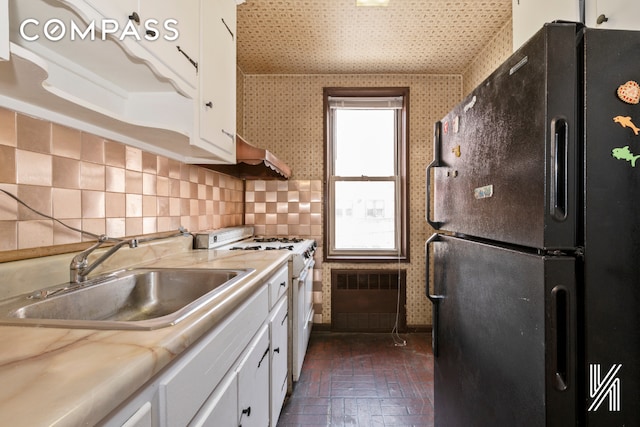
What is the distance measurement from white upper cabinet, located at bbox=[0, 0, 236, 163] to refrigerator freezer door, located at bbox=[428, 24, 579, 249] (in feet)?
3.70

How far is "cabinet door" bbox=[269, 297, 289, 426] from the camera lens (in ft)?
5.02

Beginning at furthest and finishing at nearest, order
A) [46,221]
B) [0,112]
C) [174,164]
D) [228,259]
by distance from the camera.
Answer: [174,164] → [228,259] → [46,221] → [0,112]

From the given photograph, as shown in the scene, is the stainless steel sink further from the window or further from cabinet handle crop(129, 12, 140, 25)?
the window

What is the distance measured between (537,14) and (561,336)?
1293mm

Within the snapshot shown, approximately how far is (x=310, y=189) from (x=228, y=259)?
1.64 meters

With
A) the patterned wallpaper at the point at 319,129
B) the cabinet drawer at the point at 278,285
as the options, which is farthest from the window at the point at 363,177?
the cabinet drawer at the point at 278,285

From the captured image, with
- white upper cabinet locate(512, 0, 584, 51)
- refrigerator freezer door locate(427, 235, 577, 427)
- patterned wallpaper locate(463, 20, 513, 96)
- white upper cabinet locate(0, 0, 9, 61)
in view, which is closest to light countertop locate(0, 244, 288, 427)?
white upper cabinet locate(0, 0, 9, 61)

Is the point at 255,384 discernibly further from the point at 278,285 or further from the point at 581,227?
the point at 581,227

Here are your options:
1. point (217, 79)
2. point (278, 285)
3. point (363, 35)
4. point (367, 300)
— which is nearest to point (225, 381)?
point (278, 285)

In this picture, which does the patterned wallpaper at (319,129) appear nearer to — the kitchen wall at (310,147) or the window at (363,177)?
the kitchen wall at (310,147)

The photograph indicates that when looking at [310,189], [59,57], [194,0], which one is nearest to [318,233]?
[310,189]

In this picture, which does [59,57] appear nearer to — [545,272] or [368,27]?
[545,272]

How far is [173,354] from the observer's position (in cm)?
61

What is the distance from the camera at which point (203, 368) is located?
0.77 meters
